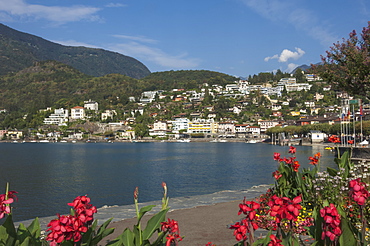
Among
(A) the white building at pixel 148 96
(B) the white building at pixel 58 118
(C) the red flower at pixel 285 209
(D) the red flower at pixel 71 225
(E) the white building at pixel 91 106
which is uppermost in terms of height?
(A) the white building at pixel 148 96

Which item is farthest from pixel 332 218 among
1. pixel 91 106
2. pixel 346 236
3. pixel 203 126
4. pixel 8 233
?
pixel 91 106

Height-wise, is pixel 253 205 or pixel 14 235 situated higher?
pixel 253 205

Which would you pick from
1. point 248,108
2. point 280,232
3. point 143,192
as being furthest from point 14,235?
point 248,108

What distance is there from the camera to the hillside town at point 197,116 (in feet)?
415

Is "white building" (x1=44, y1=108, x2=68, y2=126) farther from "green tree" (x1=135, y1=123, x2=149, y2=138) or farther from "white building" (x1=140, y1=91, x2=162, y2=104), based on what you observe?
"green tree" (x1=135, y1=123, x2=149, y2=138)

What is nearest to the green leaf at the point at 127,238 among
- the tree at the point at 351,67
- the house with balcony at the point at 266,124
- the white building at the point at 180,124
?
the tree at the point at 351,67

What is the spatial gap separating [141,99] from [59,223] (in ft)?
603

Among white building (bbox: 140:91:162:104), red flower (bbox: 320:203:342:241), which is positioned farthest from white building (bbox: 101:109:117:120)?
red flower (bbox: 320:203:342:241)

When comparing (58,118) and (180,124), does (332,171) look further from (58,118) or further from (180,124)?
(58,118)

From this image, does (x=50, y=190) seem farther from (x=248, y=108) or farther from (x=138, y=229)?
(x=248, y=108)

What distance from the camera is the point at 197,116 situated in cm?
14262

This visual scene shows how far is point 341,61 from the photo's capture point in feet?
38.7

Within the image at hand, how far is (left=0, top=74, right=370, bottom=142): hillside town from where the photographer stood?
415ft

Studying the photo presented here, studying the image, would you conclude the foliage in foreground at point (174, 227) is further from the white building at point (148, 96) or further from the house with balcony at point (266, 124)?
the white building at point (148, 96)
